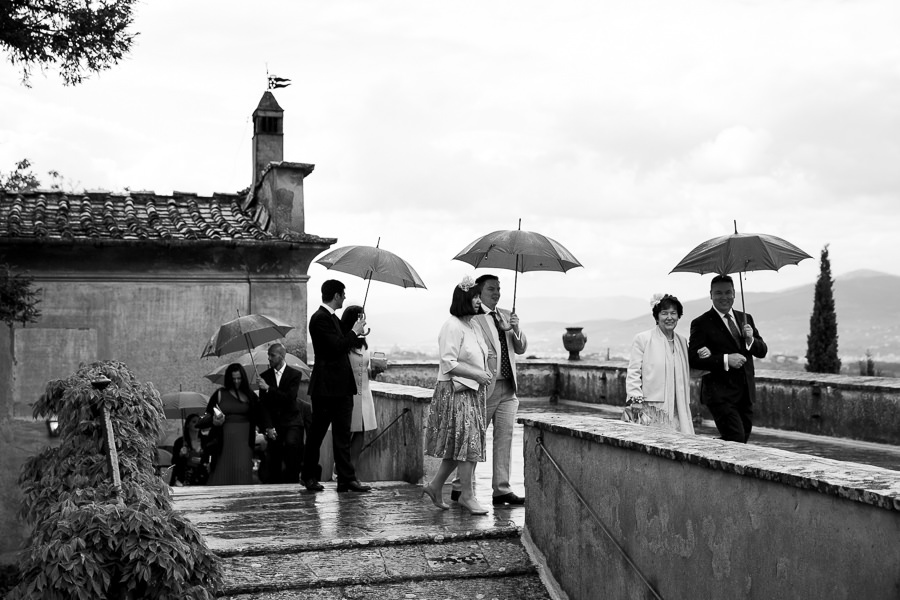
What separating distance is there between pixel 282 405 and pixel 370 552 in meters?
4.12

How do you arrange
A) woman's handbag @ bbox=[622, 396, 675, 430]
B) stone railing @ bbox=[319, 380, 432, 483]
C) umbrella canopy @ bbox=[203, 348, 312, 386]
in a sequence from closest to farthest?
woman's handbag @ bbox=[622, 396, 675, 430]
stone railing @ bbox=[319, 380, 432, 483]
umbrella canopy @ bbox=[203, 348, 312, 386]

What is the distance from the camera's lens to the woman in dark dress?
11.4m

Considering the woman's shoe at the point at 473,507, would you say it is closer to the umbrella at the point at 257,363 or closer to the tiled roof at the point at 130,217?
the umbrella at the point at 257,363

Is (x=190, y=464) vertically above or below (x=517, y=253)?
below

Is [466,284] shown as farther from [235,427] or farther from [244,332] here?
[244,332]

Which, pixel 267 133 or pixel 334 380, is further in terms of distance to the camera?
pixel 267 133

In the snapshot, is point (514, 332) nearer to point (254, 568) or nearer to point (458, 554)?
point (458, 554)

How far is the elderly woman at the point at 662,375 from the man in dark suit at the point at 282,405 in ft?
14.9

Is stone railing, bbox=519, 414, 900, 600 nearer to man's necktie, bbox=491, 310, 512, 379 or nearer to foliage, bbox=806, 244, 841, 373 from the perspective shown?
man's necktie, bbox=491, 310, 512, 379

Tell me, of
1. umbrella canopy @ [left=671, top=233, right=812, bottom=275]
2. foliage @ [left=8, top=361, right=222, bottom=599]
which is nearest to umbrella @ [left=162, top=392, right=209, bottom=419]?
foliage @ [left=8, top=361, right=222, bottom=599]

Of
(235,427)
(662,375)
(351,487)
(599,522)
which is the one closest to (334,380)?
(351,487)

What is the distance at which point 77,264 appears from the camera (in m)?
18.0

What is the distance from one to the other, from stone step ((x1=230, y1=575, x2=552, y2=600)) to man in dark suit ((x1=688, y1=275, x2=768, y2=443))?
2.33 m

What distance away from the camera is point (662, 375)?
7.98 m
